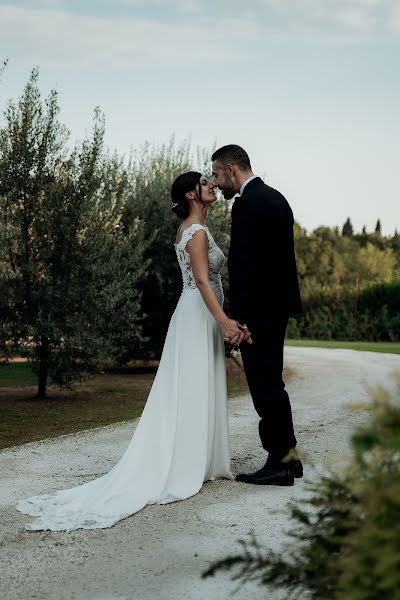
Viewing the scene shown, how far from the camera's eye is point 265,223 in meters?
6.35

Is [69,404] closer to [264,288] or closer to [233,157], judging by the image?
[264,288]

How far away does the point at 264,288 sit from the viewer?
643 cm

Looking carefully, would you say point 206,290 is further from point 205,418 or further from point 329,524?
point 329,524

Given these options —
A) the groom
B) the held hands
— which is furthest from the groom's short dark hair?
the held hands

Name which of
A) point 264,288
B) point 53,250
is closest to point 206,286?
point 264,288

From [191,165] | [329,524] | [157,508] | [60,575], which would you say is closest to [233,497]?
[157,508]

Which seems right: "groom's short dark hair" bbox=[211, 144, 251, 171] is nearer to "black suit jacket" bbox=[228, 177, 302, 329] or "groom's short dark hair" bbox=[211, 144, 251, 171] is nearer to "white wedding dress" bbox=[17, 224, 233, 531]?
"black suit jacket" bbox=[228, 177, 302, 329]

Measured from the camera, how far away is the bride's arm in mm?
6363

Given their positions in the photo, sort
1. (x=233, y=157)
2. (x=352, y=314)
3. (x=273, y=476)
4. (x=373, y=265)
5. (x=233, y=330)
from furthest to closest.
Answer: (x=373, y=265) → (x=352, y=314) → (x=233, y=157) → (x=273, y=476) → (x=233, y=330)

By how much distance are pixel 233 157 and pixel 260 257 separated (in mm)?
852

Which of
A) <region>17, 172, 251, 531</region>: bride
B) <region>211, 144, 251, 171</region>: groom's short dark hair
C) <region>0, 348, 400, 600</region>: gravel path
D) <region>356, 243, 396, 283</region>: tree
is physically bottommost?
<region>0, 348, 400, 600</region>: gravel path

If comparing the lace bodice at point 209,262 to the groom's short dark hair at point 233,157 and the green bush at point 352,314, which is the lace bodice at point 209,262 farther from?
the green bush at point 352,314

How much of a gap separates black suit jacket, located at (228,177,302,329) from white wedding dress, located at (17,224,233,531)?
0.39m

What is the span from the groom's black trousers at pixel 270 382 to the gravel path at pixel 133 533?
13.6 inches
